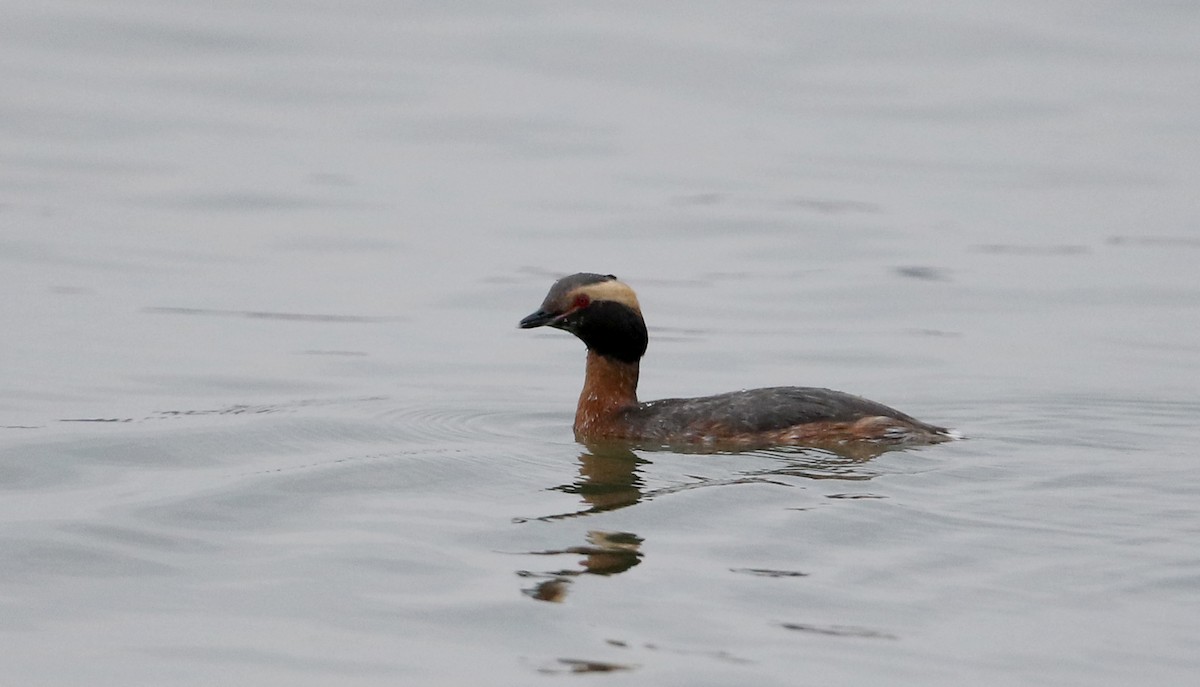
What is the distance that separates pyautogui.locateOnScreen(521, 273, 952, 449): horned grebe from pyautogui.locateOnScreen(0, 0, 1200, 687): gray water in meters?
0.29

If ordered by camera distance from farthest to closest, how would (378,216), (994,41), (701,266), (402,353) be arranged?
(994,41)
(378,216)
(701,266)
(402,353)

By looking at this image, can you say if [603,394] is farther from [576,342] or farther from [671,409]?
[576,342]

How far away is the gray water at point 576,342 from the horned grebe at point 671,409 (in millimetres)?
287

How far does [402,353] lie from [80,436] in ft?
13.9

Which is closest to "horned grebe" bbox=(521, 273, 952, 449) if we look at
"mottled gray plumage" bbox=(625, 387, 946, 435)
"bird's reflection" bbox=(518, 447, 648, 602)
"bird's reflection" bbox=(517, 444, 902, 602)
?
"mottled gray plumage" bbox=(625, 387, 946, 435)

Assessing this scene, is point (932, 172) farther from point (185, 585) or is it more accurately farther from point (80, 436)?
point (185, 585)

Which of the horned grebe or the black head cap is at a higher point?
the black head cap

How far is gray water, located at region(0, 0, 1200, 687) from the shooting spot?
8867 mm

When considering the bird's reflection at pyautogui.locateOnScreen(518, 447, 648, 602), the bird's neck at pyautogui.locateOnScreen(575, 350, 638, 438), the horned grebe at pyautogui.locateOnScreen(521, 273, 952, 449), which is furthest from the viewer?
the bird's neck at pyautogui.locateOnScreen(575, 350, 638, 438)

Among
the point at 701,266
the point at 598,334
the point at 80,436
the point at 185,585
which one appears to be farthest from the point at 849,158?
the point at 185,585

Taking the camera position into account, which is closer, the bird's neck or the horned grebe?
the horned grebe

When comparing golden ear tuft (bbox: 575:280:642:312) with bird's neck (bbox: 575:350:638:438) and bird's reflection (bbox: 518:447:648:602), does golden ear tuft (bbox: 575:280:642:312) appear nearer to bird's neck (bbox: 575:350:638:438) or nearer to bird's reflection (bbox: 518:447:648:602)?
bird's neck (bbox: 575:350:638:438)

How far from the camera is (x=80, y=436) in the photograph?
13242mm

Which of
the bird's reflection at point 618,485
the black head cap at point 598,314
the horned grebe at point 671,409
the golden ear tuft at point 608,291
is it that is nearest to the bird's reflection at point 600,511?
the bird's reflection at point 618,485
